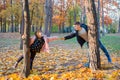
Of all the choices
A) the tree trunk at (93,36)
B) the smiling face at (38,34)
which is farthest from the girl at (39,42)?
the tree trunk at (93,36)

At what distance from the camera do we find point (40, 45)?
742 centimetres

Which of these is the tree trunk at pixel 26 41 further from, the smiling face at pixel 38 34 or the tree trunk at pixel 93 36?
the tree trunk at pixel 93 36

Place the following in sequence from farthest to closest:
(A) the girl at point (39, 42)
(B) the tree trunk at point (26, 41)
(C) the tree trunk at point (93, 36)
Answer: (A) the girl at point (39, 42) < (C) the tree trunk at point (93, 36) < (B) the tree trunk at point (26, 41)

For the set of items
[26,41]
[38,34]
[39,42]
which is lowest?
[39,42]

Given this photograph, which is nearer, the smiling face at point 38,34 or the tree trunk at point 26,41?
the tree trunk at point 26,41

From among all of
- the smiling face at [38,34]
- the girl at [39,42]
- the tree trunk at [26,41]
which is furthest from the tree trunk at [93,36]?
the tree trunk at [26,41]

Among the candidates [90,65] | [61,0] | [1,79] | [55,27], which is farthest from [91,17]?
[55,27]

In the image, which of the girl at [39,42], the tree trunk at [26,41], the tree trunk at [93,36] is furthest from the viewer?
the girl at [39,42]

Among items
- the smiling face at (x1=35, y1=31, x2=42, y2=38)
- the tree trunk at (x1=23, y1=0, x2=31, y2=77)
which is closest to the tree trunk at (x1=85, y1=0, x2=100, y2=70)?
the smiling face at (x1=35, y1=31, x2=42, y2=38)

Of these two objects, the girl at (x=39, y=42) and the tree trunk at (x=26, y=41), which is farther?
the girl at (x=39, y=42)

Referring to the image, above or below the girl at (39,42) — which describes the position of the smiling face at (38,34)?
above

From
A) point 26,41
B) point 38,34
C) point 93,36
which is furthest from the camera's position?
point 38,34

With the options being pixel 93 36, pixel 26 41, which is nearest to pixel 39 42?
pixel 26 41

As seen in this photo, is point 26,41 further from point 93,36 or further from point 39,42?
point 93,36
